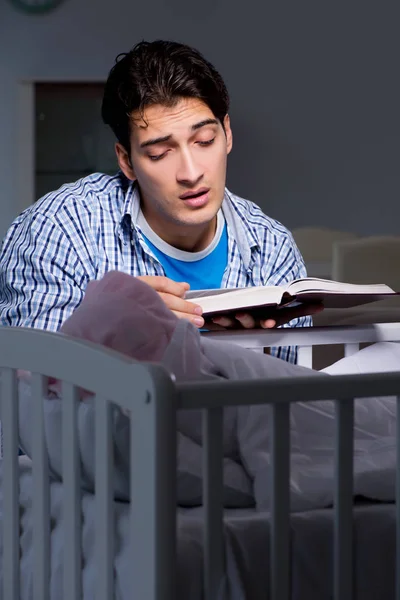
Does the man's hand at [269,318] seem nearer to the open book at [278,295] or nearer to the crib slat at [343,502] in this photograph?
the open book at [278,295]

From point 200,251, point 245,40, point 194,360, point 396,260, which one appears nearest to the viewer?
point 194,360

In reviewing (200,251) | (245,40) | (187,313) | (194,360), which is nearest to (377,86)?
(245,40)

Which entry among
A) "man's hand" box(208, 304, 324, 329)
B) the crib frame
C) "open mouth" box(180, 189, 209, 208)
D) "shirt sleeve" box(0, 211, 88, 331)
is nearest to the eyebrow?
"open mouth" box(180, 189, 209, 208)

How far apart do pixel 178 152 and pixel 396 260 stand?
85.5 inches

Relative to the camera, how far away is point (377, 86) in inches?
166

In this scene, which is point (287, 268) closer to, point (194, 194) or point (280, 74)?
point (194, 194)

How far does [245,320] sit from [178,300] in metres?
0.18

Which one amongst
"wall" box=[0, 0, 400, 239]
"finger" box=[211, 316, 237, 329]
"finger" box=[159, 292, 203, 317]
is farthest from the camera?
"wall" box=[0, 0, 400, 239]

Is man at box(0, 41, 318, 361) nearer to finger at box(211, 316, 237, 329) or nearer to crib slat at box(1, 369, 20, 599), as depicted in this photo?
finger at box(211, 316, 237, 329)

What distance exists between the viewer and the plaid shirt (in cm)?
149

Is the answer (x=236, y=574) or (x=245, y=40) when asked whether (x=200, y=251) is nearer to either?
(x=236, y=574)

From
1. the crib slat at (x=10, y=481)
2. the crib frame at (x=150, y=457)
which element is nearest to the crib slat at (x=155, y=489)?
the crib frame at (x=150, y=457)

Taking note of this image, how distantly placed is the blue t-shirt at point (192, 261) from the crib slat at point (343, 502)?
886 millimetres

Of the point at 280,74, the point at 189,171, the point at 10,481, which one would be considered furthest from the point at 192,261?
the point at 280,74
